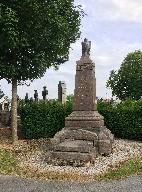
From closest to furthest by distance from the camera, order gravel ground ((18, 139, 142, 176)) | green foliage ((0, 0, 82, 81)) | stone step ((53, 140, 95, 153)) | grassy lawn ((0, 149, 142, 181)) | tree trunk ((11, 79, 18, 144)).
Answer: grassy lawn ((0, 149, 142, 181))
gravel ground ((18, 139, 142, 176))
stone step ((53, 140, 95, 153))
green foliage ((0, 0, 82, 81))
tree trunk ((11, 79, 18, 144))

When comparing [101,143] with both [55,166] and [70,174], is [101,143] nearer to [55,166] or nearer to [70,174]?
[55,166]

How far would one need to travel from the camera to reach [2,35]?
2197cm

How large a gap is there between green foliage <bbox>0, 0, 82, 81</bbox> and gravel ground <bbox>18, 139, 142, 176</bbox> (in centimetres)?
526

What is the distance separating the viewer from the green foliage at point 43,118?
25062mm

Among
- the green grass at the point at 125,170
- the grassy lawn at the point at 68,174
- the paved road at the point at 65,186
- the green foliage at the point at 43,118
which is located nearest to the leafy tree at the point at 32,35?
the green foliage at the point at 43,118

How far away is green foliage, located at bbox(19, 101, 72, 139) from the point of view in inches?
987

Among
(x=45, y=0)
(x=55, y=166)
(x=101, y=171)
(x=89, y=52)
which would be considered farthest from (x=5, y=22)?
(x=101, y=171)

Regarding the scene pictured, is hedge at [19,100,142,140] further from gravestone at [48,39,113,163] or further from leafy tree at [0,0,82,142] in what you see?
gravestone at [48,39,113,163]

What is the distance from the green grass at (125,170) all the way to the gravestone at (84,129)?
5.71ft

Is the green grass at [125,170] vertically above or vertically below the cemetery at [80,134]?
below

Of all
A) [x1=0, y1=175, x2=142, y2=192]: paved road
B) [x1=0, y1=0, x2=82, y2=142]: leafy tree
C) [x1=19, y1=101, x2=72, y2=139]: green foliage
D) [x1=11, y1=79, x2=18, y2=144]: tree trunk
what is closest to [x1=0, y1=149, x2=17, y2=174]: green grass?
[x1=0, y1=175, x2=142, y2=192]: paved road

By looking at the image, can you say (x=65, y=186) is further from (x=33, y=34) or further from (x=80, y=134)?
(x=33, y=34)

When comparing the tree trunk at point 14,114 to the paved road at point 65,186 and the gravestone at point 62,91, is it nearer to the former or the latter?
the gravestone at point 62,91

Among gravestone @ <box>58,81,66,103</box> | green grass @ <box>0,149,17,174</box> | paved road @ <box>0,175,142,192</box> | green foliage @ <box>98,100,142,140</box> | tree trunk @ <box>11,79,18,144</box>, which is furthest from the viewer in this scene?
gravestone @ <box>58,81,66,103</box>
